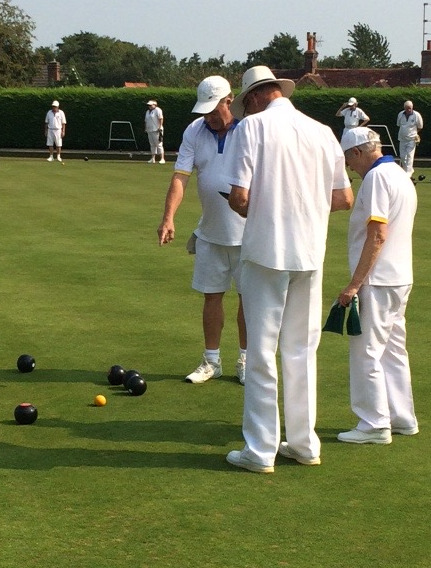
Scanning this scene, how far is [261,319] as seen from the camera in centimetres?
550

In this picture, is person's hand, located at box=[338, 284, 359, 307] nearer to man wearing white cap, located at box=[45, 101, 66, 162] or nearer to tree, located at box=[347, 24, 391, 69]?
man wearing white cap, located at box=[45, 101, 66, 162]

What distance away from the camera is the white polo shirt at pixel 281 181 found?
5363 mm

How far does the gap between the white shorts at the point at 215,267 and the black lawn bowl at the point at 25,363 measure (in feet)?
4.18

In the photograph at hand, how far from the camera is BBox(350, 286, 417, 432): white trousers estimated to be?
5.98 meters

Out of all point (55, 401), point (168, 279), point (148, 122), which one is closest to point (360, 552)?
point (55, 401)

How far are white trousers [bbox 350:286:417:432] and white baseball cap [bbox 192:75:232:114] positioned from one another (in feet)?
5.82

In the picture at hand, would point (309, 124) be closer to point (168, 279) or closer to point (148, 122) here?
point (168, 279)

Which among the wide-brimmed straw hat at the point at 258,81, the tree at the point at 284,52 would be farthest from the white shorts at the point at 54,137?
the tree at the point at 284,52

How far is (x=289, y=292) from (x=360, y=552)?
4.89 feet

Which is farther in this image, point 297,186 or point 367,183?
point 367,183

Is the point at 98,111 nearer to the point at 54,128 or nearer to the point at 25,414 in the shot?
the point at 54,128

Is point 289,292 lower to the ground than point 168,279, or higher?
higher

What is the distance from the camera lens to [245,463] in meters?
5.62

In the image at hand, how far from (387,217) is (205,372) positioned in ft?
7.29
